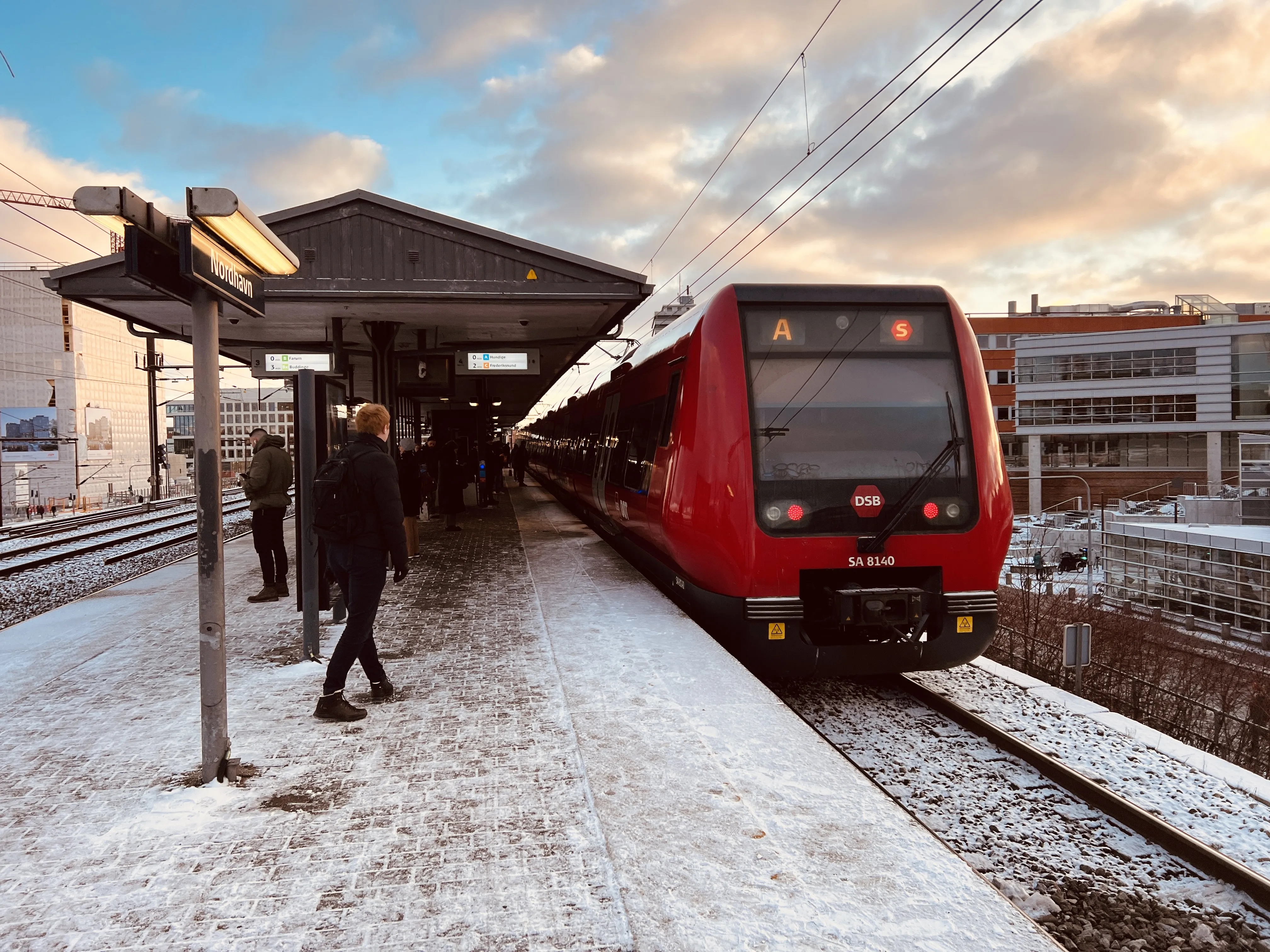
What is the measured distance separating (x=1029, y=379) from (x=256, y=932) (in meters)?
55.9

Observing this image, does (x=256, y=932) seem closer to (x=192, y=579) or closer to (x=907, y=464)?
(x=907, y=464)

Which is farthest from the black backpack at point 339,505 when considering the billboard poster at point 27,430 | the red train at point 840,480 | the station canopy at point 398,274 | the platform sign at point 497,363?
the billboard poster at point 27,430

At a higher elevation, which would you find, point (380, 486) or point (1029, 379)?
point (1029, 379)

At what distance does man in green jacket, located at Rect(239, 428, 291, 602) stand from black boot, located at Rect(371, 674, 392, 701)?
3.68 m

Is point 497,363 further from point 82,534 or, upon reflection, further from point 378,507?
point 82,534

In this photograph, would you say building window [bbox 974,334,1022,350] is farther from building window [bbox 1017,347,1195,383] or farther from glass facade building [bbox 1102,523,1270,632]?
glass facade building [bbox 1102,523,1270,632]

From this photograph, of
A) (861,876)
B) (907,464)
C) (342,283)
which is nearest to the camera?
(861,876)

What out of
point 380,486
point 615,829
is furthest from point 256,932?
point 380,486

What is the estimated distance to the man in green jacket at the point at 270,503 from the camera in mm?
8438

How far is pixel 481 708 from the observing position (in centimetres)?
513

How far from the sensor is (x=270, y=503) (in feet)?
28.4

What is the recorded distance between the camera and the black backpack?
488 centimetres

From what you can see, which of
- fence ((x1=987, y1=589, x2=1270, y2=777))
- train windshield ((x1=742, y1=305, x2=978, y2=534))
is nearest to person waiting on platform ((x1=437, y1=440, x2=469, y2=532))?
train windshield ((x1=742, y1=305, x2=978, y2=534))

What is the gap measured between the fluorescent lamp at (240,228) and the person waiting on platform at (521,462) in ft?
101
